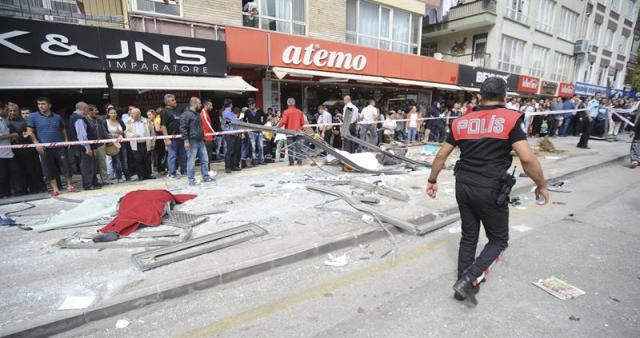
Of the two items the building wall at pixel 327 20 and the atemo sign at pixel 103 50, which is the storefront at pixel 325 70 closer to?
the building wall at pixel 327 20

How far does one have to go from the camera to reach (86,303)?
2.76 metres

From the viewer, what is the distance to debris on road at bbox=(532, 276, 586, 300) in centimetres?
291

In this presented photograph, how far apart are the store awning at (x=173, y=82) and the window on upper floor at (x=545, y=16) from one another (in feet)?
84.6

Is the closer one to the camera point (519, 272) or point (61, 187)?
point (519, 272)

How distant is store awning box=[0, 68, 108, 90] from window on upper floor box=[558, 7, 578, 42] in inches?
1339

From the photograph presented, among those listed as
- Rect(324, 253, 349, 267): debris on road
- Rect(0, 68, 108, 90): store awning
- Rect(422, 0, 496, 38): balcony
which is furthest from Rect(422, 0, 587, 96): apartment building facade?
Rect(324, 253, 349, 267): debris on road

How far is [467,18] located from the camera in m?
20.9

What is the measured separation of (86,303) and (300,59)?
432 inches

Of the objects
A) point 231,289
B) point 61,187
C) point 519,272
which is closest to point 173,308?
point 231,289

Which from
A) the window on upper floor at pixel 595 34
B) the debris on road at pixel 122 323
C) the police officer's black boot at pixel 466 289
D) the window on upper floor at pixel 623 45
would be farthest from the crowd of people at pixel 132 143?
the window on upper floor at pixel 623 45

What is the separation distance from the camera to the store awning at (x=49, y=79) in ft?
24.5

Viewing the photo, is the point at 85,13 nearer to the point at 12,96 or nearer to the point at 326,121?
the point at 12,96

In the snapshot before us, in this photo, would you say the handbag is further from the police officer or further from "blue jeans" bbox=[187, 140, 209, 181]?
the police officer

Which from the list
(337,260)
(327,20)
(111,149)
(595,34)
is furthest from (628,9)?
(111,149)
